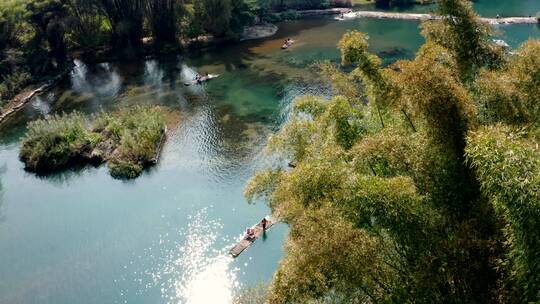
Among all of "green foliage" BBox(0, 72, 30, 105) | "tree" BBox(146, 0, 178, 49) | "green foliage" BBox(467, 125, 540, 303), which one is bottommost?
"green foliage" BBox(0, 72, 30, 105)

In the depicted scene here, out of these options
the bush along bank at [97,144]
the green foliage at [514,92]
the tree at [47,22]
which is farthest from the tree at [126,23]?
the green foliage at [514,92]

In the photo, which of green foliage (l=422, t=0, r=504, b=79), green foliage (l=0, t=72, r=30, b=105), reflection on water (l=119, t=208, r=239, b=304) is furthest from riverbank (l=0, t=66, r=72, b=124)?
green foliage (l=422, t=0, r=504, b=79)

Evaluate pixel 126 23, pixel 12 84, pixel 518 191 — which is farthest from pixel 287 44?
pixel 518 191

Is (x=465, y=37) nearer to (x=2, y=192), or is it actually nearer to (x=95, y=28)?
(x=2, y=192)

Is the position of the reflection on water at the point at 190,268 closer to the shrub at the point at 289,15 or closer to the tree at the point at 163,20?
the tree at the point at 163,20

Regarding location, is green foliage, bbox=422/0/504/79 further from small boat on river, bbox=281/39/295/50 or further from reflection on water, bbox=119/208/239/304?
small boat on river, bbox=281/39/295/50

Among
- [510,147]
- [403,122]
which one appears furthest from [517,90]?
[510,147]
